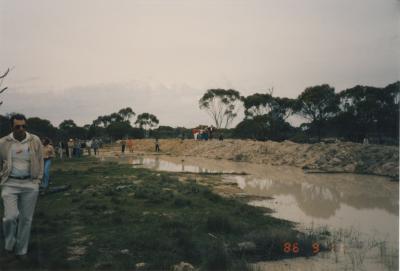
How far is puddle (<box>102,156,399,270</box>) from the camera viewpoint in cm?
916

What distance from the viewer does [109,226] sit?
769 centimetres

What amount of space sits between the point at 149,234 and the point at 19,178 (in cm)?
263

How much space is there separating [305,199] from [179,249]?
8182 mm

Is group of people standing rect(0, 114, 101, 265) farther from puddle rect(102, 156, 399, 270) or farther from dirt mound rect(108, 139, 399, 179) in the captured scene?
dirt mound rect(108, 139, 399, 179)

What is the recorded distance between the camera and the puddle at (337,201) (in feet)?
30.1

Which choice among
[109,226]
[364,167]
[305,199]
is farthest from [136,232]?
[364,167]

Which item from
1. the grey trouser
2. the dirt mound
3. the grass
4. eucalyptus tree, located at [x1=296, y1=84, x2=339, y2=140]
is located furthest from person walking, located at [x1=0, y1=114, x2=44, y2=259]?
eucalyptus tree, located at [x1=296, y1=84, x2=339, y2=140]

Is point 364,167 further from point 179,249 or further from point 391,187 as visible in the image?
point 179,249

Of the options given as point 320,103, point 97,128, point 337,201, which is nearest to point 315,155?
point 337,201

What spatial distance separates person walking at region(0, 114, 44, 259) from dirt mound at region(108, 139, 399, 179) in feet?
59.0
